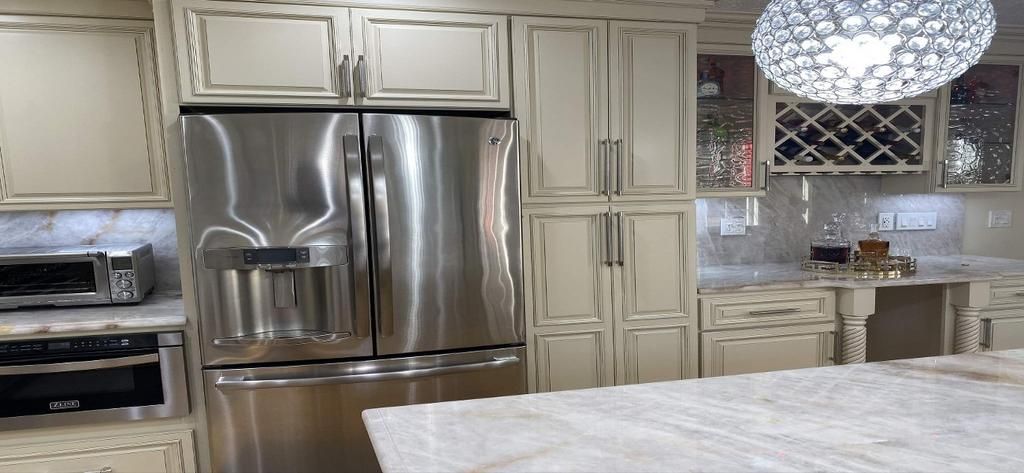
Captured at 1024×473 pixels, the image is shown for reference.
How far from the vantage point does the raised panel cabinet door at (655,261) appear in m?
2.30

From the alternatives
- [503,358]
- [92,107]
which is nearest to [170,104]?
[92,107]

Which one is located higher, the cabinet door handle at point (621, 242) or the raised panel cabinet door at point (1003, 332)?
the cabinet door handle at point (621, 242)

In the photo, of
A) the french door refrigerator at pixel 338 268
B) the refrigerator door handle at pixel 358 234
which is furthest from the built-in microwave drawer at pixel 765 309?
the refrigerator door handle at pixel 358 234

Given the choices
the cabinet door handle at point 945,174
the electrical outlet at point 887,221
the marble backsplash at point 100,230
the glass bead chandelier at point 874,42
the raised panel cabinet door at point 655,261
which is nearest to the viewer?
the glass bead chandelier at point 874,42

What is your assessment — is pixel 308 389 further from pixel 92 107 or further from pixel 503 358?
pixel 92 107

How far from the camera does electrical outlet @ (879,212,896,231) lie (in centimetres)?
318

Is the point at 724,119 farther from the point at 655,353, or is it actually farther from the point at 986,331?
the point at 986,331

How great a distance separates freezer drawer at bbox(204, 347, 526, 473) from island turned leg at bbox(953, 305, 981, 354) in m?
2.34

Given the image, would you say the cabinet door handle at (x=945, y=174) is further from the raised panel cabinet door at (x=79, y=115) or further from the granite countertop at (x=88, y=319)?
the raised panel cabinet door at (x=79, y=115)

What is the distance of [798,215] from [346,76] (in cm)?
250

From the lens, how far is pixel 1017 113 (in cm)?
299

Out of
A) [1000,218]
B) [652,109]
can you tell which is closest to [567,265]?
[652,109]

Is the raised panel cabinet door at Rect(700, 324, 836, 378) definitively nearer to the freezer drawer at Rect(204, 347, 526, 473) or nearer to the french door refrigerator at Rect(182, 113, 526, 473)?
the french door refrigerator at Rect(182, 113, 526, 473)

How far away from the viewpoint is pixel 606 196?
7.42 feet
